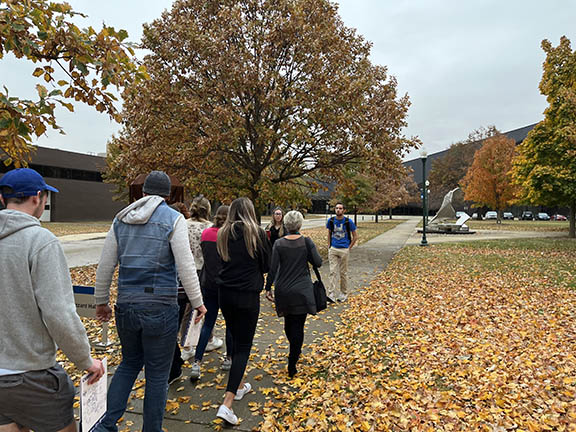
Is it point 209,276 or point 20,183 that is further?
point 209,276

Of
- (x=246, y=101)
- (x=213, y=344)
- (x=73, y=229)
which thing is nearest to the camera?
(x=213, y=344)

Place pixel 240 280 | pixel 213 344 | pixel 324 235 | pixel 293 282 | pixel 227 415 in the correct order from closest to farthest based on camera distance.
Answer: pixel 227 415 → pixel 240 280 → pixel 293 282 → pixel 213 344 → pixel 324 235

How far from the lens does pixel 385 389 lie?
4.03m

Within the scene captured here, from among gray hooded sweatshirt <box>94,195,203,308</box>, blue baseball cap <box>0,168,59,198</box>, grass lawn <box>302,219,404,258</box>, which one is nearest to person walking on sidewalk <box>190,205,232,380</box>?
gray hooded sweatshirt <box>94,195,203,308</box>

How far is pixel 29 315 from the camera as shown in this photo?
1.87 meters

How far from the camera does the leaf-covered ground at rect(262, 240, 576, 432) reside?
3.45 m

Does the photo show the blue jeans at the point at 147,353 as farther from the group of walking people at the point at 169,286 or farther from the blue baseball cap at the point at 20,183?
the blue baseball cap at the point at 20,183

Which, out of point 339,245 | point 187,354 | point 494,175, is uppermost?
point 494,175

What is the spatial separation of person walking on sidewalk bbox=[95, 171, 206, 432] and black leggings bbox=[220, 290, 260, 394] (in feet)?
2.20

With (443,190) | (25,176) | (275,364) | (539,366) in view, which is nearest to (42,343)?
(25,176)

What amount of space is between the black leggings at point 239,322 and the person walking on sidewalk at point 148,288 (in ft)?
2.20

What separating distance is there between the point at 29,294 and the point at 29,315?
0.11m

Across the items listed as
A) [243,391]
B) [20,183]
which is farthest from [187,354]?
[20,183]

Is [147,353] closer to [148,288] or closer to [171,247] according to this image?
[148,288]
